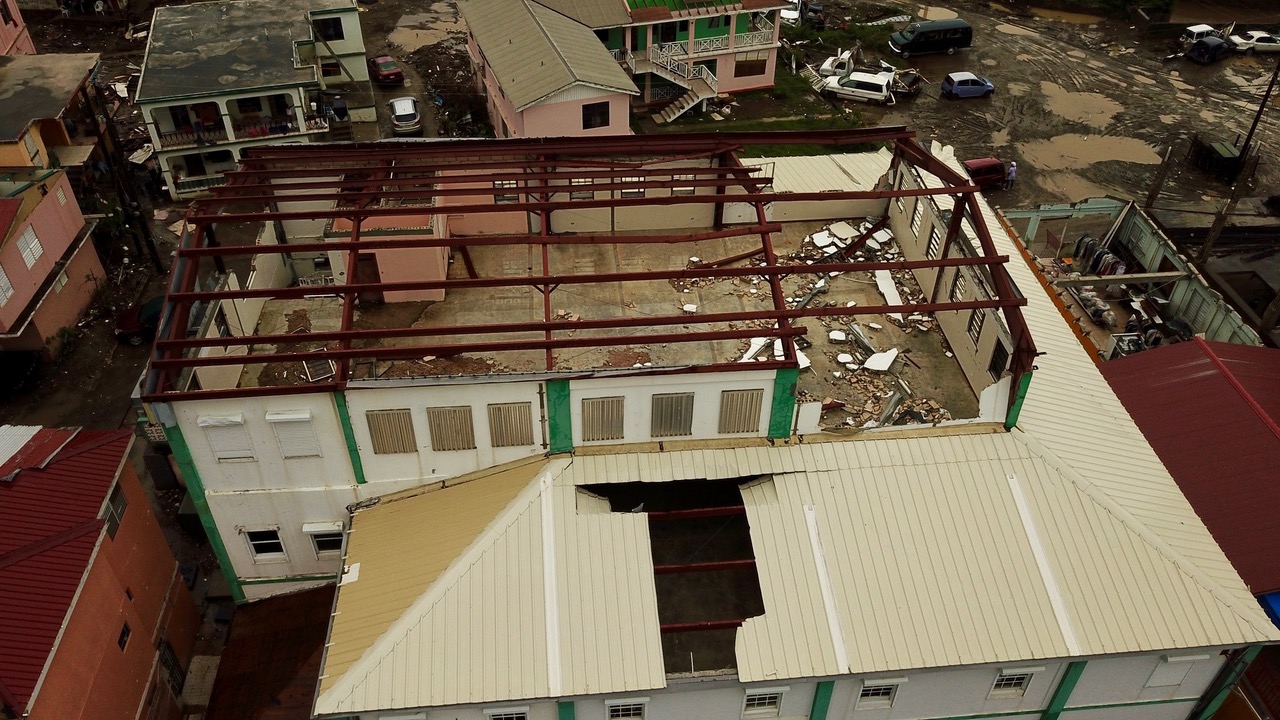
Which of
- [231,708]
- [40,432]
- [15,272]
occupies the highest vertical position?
[40,432]

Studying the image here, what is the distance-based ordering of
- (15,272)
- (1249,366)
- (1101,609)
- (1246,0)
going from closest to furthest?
(1101,609) < (1249,366) < (15,272) < (1246,0)

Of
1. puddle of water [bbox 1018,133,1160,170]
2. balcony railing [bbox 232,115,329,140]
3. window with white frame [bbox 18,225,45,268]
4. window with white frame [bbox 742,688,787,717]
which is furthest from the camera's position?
puddle of water [bbox 1018,133,1160,170]

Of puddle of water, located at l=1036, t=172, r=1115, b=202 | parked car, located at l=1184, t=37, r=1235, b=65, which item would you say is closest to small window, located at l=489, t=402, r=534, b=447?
puddle of water, located at l=1036, t=172, r=1115, b=202

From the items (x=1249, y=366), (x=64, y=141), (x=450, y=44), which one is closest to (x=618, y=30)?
(x=450, y=44)

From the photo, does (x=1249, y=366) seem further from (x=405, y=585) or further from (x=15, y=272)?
(x=15, y=272)

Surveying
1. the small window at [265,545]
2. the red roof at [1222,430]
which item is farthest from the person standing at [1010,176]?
the small window at [265,545]

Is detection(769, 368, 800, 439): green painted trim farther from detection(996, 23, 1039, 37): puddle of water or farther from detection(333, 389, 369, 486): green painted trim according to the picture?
detection(996, 23, 1039, 37): puddle of water

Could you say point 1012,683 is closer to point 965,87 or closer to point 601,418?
point 601,418
